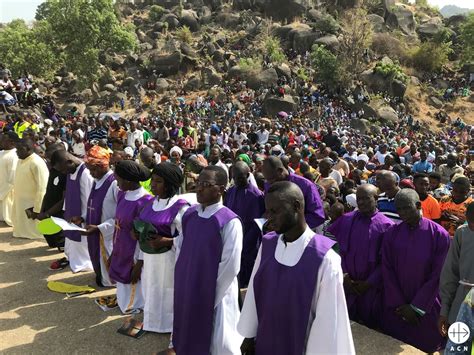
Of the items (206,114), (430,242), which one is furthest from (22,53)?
(430,242)

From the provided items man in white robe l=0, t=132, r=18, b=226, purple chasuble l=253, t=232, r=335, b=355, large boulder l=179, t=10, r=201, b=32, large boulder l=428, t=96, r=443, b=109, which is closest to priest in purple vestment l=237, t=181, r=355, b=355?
purple chasuble l=253, t=232, r=335, b=355

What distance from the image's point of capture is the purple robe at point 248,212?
505 centimetres

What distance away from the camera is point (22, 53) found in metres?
31.8

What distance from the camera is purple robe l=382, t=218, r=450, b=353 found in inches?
141

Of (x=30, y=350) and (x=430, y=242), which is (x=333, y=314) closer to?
(x=430, y=242)

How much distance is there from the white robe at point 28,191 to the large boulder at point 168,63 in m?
31.5

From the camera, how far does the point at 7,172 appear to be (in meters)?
7.07

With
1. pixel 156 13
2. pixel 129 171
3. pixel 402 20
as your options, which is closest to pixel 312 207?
pixel 129 171

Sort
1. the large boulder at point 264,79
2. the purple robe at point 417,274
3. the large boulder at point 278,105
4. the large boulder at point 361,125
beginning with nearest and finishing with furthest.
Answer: the purple robe at point 417,274 → the large boulder at point 361,125 → the large boulder at point 278,105 → the large boulder at point 264,79

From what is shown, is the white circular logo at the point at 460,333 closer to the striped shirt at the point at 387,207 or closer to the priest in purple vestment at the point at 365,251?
the priest in purple vestment at the point at 365,251

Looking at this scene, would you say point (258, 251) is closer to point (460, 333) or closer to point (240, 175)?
point (460, 333)

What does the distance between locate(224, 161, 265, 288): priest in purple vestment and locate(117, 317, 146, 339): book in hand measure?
1573mm

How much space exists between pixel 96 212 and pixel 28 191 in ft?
7.49

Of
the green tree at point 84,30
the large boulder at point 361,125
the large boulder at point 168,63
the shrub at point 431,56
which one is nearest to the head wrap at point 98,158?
the large boulder at point 361,125
